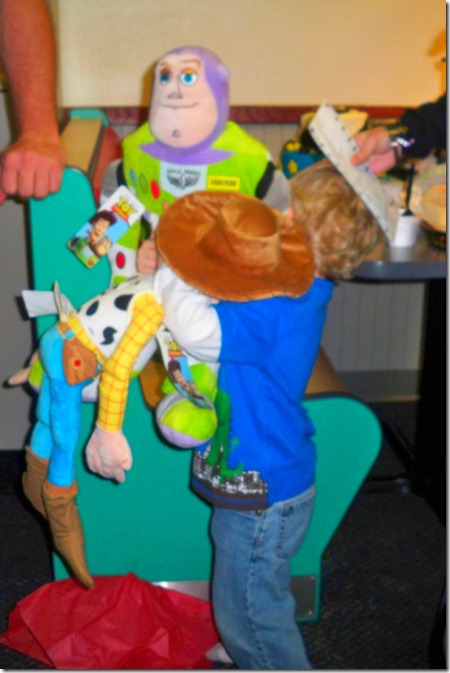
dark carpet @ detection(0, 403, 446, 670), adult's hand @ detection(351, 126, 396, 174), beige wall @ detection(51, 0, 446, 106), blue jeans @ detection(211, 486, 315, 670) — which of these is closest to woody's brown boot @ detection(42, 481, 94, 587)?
blue jeans @ detection(211, 486, 315, 670)

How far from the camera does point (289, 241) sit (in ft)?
3.66

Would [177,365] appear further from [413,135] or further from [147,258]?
[413,135]

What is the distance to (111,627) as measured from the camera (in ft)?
4.75

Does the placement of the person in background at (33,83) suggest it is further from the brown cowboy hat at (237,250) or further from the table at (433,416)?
the table at (433,416)

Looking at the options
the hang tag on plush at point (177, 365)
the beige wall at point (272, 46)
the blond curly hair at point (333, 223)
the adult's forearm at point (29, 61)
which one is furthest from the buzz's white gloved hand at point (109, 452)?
the beige wall at point (272, 46)

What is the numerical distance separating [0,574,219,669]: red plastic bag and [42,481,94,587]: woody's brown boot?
0.22 metres

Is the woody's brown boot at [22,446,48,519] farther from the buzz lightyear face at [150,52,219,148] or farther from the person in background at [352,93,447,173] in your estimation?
the person in background at [352,93,447,173]

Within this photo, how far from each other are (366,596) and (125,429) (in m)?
0.67

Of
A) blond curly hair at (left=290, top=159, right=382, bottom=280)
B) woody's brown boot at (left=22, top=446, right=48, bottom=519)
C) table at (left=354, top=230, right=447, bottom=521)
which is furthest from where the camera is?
table at (left=354, top=230, right=447, bottom=521)

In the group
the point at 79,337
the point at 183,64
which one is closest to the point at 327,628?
the point at 79,337

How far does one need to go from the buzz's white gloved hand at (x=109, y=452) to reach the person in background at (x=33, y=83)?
40 cm

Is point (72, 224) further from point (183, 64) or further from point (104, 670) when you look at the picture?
point (104, 670)

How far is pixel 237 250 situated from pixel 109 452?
363 millimetres

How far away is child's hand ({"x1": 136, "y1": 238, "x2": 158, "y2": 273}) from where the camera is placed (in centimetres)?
130
